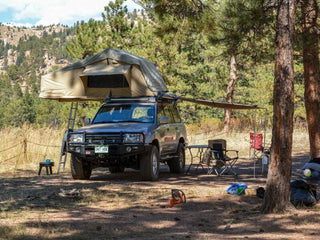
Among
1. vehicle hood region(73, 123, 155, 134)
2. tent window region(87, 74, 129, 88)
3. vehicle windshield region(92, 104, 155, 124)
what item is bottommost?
vehicle hood region(73, 123, 155, 134)

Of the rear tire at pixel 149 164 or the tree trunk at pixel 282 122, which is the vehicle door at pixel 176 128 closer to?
the rear tire at pixel 149 164

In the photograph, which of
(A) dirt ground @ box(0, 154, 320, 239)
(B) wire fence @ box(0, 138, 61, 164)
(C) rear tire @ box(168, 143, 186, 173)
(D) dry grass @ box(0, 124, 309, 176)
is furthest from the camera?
(B) wire fence @ box(0, 138, 61, 164)

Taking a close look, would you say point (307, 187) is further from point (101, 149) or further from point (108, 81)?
point (108, 81)

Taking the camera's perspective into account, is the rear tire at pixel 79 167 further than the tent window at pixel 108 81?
No

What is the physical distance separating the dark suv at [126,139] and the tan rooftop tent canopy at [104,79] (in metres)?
0.55

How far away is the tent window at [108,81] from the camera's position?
13258mm

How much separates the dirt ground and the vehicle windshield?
1724mm

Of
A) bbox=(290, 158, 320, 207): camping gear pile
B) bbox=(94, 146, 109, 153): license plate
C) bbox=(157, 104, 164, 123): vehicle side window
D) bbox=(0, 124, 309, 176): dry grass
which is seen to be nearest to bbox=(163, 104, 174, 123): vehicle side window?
bbox=(157, 104, 164, 123): vehicle side window

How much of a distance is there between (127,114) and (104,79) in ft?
6.00

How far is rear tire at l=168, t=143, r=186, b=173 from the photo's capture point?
44.8ft

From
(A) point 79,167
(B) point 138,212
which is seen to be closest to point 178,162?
(A) point 79,167

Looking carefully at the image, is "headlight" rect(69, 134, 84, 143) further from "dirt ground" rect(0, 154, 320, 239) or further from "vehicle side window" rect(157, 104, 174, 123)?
"vehicle side window" rect(157, 104, 174, 123)

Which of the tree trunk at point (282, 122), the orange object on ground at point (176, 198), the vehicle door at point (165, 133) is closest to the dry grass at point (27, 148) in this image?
the vehicle door at point (165, 133)

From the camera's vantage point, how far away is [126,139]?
11.0m
